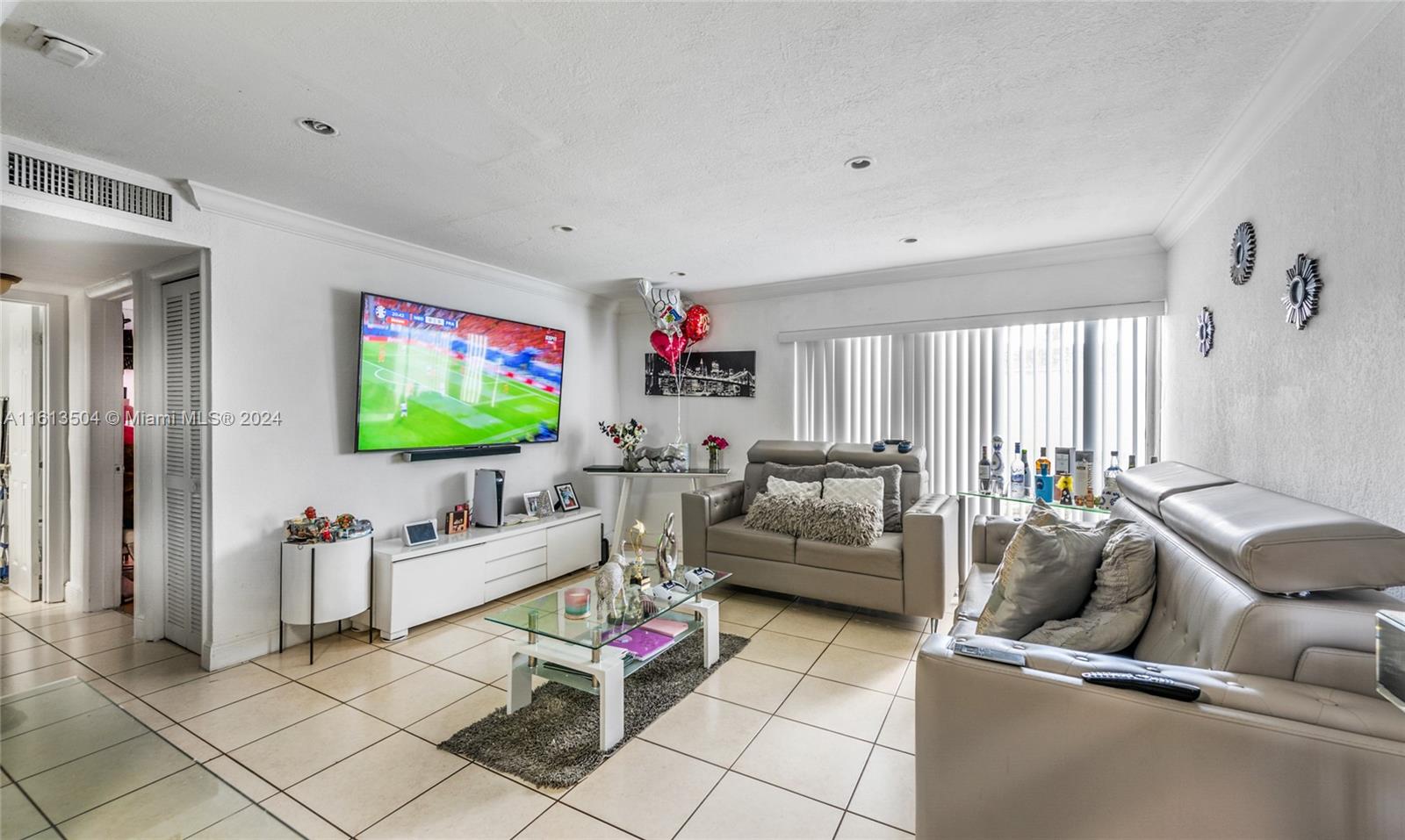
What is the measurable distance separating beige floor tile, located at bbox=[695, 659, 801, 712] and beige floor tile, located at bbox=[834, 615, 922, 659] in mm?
561

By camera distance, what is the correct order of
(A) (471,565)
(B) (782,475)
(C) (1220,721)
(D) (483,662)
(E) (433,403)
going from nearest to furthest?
1. (C) (1220,721)
2. (D) (483,662)
3. (A) (471,565)
4. (E) (433,403)
5. (B) (782,475)

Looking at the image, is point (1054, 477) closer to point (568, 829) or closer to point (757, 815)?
point (757, 815)

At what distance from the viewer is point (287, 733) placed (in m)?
2.35

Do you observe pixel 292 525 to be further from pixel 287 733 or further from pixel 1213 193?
pixel 1213 193

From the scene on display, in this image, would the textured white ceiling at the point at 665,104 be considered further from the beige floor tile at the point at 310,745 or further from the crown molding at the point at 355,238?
the beige floor tile at the point at 310,745

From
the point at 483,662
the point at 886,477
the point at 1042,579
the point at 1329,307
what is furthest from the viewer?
the point at 886,477

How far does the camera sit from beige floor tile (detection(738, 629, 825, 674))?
301 centimetres

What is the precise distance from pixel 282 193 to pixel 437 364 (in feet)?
4.15

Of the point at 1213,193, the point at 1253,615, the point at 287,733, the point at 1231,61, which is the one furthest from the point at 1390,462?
the point at 287,733

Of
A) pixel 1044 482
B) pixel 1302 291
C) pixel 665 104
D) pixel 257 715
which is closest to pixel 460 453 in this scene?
pixel 257 715

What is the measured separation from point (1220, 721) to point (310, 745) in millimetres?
2895

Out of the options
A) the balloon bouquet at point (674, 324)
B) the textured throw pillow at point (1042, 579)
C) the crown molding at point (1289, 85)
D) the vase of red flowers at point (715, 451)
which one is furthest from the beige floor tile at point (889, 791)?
the balloon bouquet at point (674, 324)

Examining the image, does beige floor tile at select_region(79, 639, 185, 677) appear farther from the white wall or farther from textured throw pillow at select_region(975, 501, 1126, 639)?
the white wall

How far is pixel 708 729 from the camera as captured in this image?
239 centimetres
